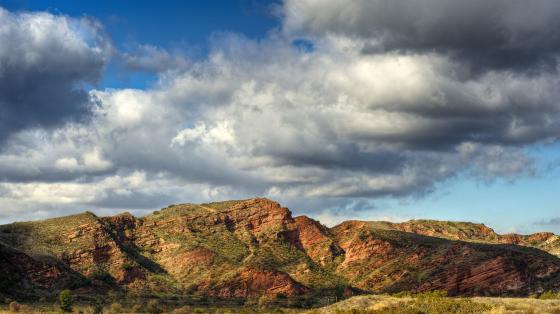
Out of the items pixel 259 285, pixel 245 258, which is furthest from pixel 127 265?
pixel 259 285

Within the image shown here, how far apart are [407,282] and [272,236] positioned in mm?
43515

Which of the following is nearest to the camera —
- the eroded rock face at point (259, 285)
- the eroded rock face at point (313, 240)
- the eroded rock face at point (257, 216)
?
the eroded rock face at point (259, 285)

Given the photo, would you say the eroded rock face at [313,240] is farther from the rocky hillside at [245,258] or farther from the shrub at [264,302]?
the shrub at [264,302]

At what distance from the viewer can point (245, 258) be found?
457 ft

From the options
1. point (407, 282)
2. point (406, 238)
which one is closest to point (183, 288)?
point (407, 282)

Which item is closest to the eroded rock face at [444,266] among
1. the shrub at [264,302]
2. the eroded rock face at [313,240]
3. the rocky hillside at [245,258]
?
the rocky hillside at [245,258]

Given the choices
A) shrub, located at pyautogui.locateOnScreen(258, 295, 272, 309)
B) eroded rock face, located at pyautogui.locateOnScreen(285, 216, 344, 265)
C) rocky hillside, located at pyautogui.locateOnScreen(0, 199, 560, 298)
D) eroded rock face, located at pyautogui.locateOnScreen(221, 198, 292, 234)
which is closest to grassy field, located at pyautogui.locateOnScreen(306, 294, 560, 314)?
shrub, located at pyautogui.locateOnScreen(258, 295, 272, 309)

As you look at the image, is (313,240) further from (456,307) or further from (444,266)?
(456,307)

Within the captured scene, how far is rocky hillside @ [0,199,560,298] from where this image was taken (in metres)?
115

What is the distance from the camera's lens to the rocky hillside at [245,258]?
115 metres

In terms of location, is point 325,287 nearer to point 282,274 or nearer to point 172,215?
point 282,274

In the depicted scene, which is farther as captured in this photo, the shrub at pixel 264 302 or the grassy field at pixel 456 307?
the shrub at pixel 264 302

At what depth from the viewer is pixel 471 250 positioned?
123438mm

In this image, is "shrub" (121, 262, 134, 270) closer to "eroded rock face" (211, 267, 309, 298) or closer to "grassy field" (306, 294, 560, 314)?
"eroded rock face" (211, 267, 309, 298)
